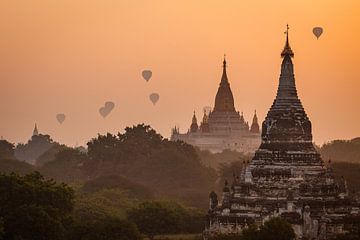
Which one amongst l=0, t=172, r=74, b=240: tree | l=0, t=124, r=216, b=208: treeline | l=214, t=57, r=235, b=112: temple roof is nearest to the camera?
l=0, t=172, r=74, b=240: tree

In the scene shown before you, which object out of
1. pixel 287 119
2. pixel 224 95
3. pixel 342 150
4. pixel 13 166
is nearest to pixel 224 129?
pixel 224 95

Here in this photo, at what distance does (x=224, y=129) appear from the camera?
156375 millimetres

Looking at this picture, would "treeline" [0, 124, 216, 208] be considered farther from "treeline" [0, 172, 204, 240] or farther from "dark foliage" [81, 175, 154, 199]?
"treeline" [0, 172, 204, 240]

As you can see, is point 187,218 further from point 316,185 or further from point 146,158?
point 146,158

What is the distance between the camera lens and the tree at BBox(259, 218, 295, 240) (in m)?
48.3

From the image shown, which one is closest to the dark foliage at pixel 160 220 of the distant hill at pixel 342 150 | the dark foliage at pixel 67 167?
the dark foliage at pixel 67 167

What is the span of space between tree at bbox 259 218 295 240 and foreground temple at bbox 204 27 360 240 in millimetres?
6708

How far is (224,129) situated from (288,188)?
96.8 meters

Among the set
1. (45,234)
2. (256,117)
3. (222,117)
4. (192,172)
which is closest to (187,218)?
(45,234)

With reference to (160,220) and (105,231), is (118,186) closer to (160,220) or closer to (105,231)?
(160,220)

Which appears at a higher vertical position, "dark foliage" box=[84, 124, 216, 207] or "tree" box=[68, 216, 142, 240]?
"dark foliage" box=[84, 124, 216, 207]

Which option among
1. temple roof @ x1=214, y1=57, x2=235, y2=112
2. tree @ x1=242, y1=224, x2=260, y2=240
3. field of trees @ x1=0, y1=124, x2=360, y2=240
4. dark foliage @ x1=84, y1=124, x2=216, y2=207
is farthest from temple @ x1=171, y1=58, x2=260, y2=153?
tree @ x1=242, y1=224, x2=260, y2=240

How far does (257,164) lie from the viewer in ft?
203

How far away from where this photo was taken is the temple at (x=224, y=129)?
15025 centimetres
